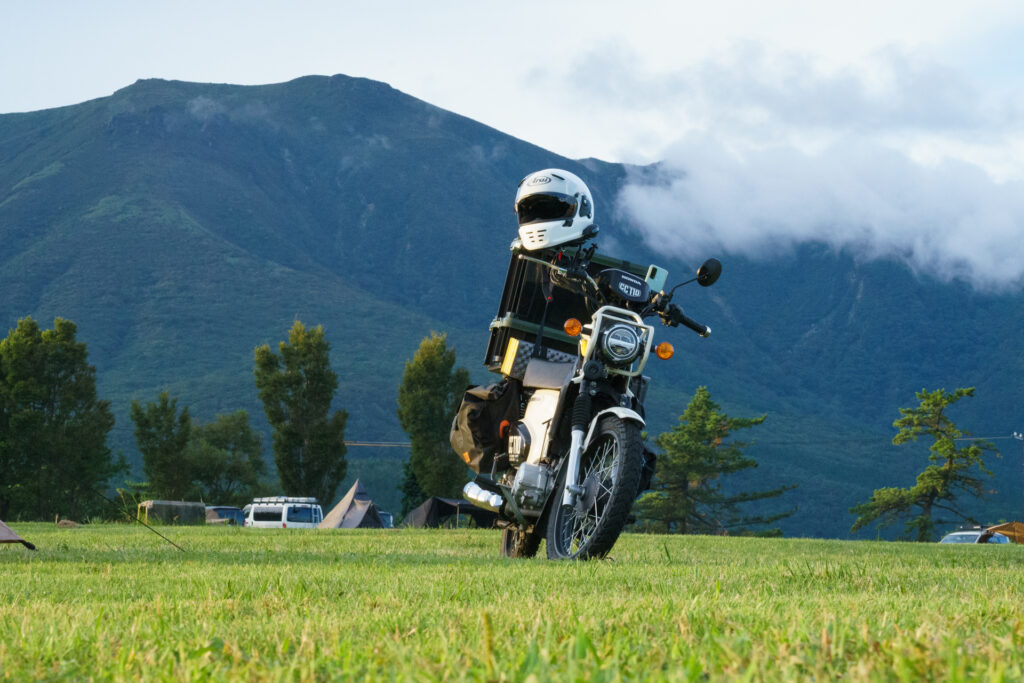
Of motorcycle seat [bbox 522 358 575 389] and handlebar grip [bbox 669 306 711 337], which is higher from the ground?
handlebar grip [bbox 669 306 711 337]

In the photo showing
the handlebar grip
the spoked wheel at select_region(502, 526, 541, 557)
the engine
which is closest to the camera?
the engine

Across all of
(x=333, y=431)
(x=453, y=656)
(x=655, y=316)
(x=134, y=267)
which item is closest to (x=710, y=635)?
(x=453, y=656)

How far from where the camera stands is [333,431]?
55.6 metres

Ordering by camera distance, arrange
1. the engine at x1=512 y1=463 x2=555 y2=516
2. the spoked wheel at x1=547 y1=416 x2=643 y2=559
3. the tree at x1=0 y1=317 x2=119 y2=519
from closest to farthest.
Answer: the spoked wheel at x1=547 y1=416 x2=643 y2=559 → the engine at x1=512 y1=463 x2=555 y2=516 → the tree at x1=0 y1=317 x2=119 y2=519

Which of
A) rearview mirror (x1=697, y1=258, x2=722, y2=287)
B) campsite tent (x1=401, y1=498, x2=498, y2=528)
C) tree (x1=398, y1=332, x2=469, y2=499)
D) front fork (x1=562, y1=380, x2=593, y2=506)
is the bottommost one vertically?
campsite tent (x1=401, y1=498, x2=498, y2=528)

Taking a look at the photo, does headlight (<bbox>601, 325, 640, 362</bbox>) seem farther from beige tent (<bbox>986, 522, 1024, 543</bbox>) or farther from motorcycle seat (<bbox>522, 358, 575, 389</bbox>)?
beige tent (<bbox>986, 522, 1024, 543</bbox>)

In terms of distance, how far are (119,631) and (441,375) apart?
2293 inches

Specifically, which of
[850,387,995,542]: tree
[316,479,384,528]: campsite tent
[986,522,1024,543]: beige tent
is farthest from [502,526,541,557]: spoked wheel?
[986,522,1024,543]: beige tent

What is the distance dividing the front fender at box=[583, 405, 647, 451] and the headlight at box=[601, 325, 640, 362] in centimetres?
32

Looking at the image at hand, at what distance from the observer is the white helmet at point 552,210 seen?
7.76 m

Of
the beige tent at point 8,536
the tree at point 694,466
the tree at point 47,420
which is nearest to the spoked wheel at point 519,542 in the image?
the beige tent at point 8,536

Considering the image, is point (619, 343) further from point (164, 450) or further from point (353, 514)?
point (164, 450)

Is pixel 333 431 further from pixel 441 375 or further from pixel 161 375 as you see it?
pixel 161 375

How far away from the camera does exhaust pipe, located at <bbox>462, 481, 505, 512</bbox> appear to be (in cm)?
737
